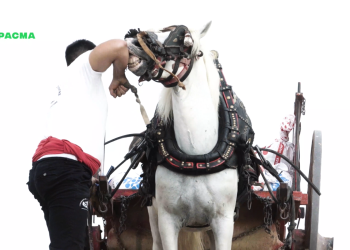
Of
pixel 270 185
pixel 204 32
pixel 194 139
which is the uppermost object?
pixel 204 32

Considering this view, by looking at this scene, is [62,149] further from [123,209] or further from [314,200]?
[314,200]

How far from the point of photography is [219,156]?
139 inches

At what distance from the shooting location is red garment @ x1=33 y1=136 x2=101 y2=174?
10.0 feet

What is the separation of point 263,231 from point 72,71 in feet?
5.76

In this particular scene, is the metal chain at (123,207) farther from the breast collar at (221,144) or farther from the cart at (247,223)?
the breast collar at (221,144)

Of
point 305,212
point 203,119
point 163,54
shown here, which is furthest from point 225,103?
point 305,212

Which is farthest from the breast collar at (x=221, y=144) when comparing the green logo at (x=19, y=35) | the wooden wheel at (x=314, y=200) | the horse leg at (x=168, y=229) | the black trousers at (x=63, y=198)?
the green logo at (x=19, y=35)

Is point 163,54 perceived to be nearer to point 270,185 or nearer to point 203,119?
point 203,119

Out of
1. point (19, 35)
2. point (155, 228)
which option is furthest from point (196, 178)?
point (19, 35)

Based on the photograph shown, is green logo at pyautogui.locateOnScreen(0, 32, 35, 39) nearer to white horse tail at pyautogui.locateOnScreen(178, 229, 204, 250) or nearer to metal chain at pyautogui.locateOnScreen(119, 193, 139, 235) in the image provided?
metal chain at pyautogui.locateOnScreen(119, 193, 139, 235)

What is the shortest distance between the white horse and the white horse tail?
405 mm

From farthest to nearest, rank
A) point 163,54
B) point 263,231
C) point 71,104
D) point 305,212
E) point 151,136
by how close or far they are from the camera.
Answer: point 305,212 < point 263,231 < point 151,136 < point 163,54 < point 71,104

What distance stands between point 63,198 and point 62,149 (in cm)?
21

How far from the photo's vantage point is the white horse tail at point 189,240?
4.04 m
